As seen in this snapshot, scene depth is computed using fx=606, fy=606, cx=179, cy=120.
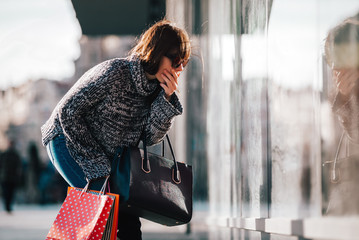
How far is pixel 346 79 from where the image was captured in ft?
5.99

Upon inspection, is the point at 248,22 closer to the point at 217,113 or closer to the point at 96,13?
the point at 217,113

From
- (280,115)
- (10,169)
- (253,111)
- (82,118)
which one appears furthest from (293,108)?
(10,169)

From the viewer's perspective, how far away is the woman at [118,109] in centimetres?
271

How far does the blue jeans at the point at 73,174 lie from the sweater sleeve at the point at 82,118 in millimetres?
78

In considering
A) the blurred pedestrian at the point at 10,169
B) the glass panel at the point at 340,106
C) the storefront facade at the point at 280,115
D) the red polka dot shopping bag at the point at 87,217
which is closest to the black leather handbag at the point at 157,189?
the red polka dot shopping bag at the point at 87,217

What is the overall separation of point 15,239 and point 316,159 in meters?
6.31

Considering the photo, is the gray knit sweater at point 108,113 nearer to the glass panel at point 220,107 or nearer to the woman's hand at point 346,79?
the woman's hand at point 346,79

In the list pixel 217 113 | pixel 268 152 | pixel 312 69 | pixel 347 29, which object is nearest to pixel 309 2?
pixel 312 69

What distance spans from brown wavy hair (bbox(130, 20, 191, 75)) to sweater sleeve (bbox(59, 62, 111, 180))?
215 millimetres

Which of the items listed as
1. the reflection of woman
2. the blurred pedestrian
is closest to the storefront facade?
the reflection of woman

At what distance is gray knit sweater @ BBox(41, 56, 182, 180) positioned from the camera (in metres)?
2.70

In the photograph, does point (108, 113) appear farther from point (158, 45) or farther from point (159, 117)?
point (158, 45)

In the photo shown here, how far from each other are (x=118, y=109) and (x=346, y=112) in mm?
1251

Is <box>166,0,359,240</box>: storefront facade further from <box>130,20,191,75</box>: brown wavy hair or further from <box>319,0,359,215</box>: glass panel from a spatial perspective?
<box>130,20,191,75</box>: brown wavy hair
